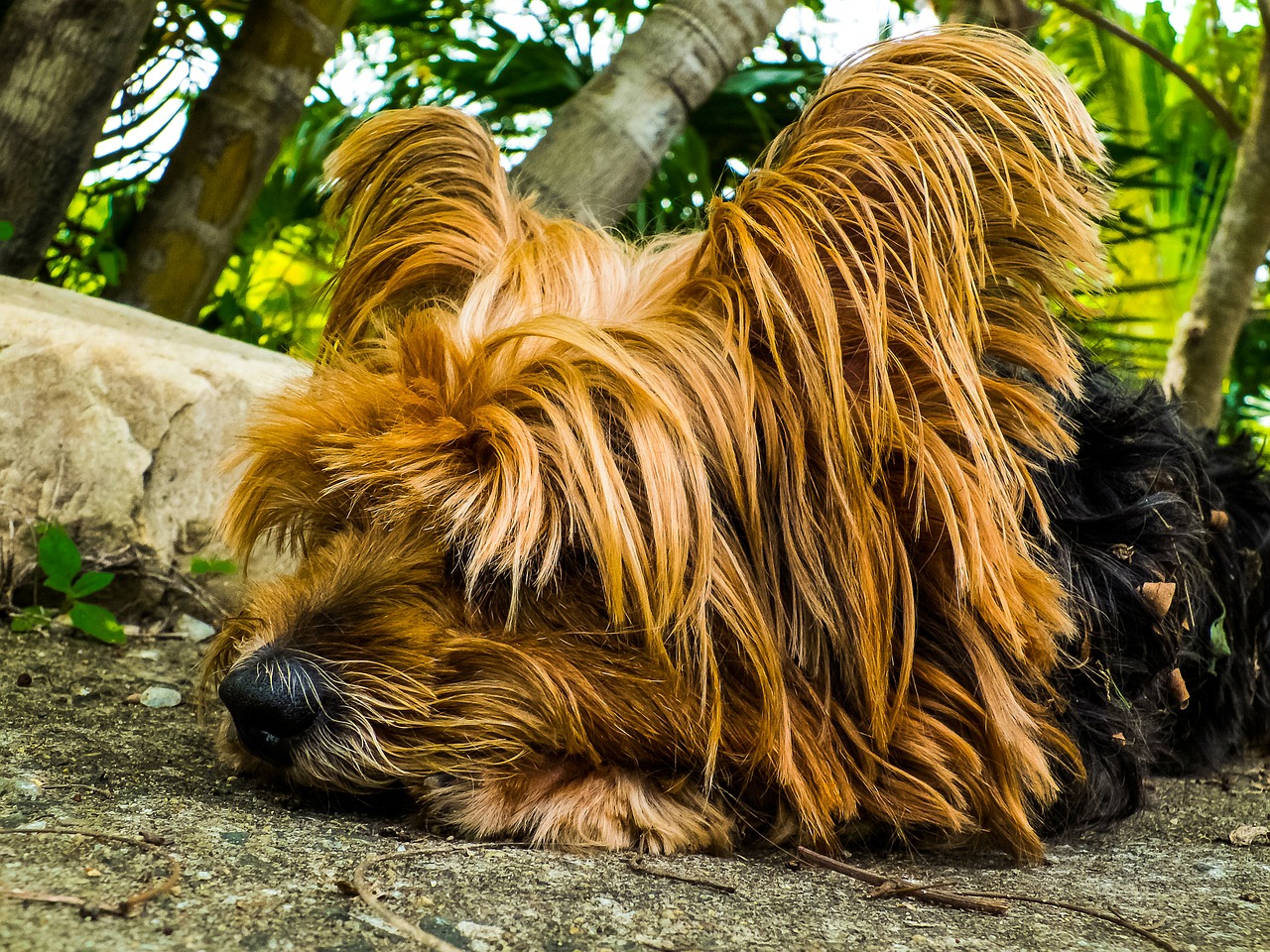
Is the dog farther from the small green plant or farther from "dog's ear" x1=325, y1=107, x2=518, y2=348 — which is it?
the small green plant

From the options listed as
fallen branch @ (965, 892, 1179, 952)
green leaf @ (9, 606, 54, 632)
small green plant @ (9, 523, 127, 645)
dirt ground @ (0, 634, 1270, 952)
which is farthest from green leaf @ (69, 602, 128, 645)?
fallen branch @ (965, 892, 1179, 952)

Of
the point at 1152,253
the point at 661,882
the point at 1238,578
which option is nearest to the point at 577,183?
the point at 1238,578

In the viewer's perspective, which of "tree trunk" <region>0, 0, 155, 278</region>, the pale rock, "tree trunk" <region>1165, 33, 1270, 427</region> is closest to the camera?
the pale rock

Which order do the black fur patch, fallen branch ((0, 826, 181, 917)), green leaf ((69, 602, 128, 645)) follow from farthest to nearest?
green leaf ((69, 602, 128, 645)) → the black fur patch → fallen branch ((0, 826, 181, 917))

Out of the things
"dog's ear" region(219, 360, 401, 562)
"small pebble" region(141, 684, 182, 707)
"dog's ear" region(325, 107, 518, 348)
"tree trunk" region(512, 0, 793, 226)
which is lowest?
"small pebble" region(141, 684, 182, 707)

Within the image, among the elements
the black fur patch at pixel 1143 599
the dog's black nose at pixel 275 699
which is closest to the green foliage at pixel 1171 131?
the black fur patch at pixel 1143 599

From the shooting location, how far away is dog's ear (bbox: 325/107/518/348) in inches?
109

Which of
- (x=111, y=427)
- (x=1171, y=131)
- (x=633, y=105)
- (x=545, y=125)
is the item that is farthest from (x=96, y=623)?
(x=1171, y=131)

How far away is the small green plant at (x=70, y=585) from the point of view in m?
3.02

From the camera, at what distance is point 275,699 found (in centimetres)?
202

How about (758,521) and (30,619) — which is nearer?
(758,521)

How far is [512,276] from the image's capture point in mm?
2555

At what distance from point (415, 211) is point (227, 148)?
200cm

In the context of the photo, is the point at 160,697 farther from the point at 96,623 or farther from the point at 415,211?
the point at 415,211
